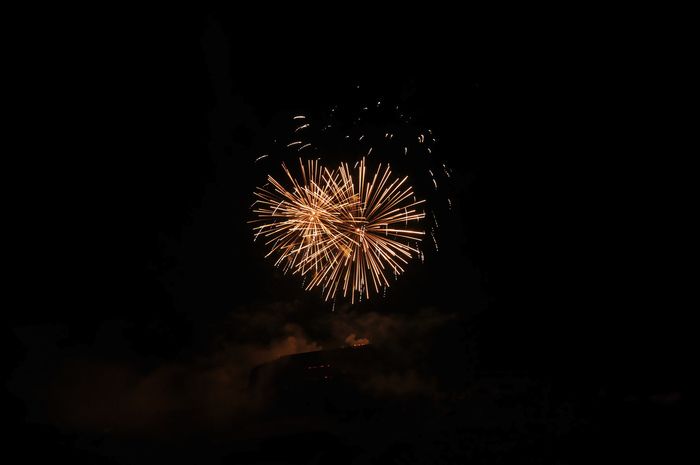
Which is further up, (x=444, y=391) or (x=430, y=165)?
(x=430, y=165)

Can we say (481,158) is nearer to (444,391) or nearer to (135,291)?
(444,391)

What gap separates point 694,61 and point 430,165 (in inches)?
221

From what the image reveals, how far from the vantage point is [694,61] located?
10.6m

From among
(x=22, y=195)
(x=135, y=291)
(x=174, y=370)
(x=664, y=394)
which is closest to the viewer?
(x=664, y=394)

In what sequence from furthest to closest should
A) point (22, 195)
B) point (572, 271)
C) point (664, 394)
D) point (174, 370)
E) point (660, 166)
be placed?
point (174, 370), point (572, 271), point (22, 195), point (660, 166), point (664, 394)

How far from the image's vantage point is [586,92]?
39.8 ft

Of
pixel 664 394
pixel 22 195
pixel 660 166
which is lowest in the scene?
pixel 664 394

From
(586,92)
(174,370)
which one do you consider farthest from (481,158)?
(174,370)

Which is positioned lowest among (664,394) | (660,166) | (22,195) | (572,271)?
(664,394)

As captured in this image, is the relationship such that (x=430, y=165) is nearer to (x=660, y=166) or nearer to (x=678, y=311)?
(x=660, y=166)

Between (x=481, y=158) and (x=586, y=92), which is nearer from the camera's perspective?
(x=586, y=92)

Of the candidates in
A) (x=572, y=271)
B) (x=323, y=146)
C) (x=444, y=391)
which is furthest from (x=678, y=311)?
(x=323, y=146)

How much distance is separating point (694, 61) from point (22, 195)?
14.3 meters

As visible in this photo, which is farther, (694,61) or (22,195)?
(22,195)
